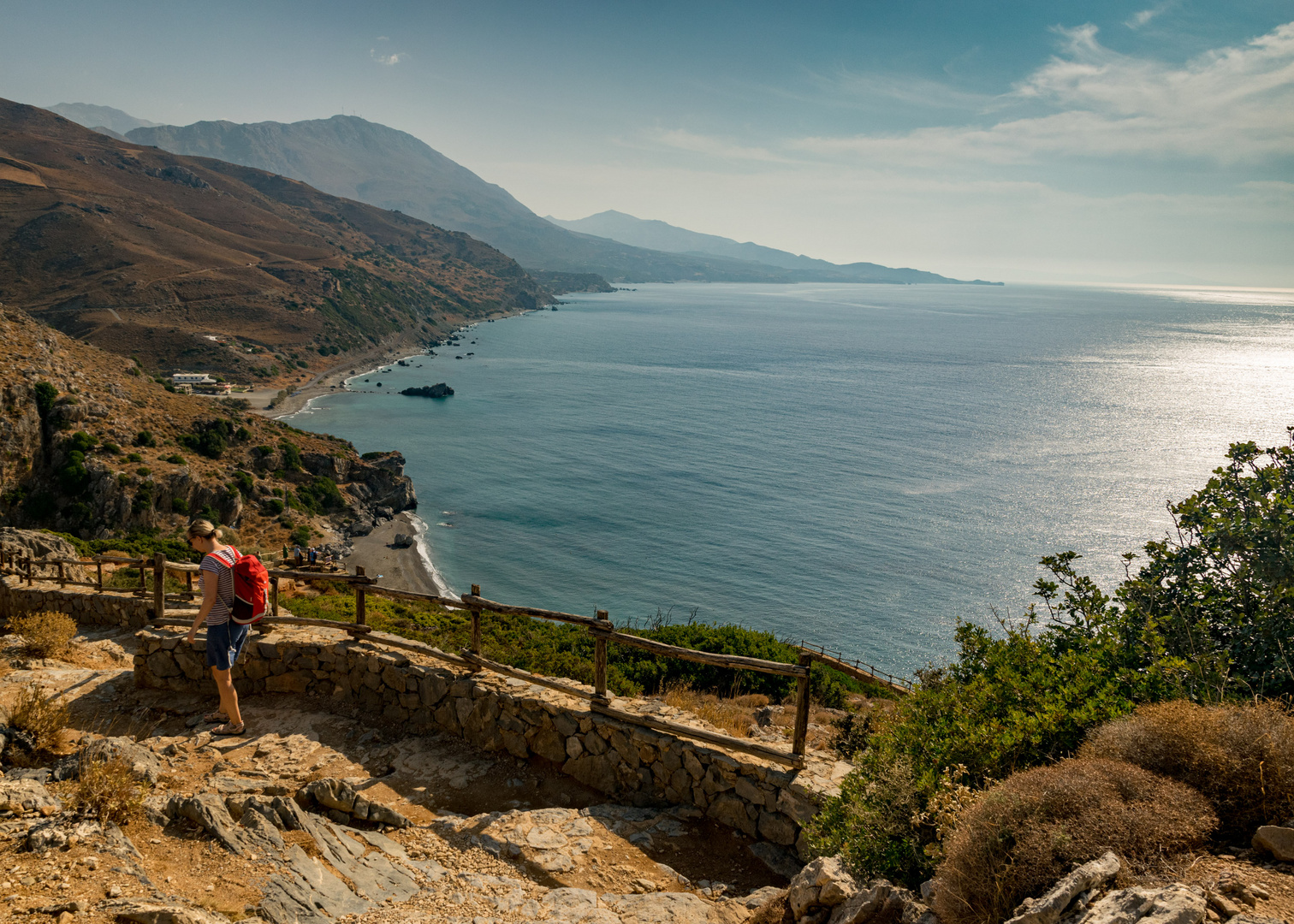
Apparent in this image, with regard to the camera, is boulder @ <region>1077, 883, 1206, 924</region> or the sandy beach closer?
boulder @ <region>1077, 883, 1206, 924</region>

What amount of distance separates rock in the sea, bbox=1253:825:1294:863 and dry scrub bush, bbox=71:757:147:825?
781cm

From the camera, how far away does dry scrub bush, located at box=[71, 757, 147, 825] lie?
537 cm

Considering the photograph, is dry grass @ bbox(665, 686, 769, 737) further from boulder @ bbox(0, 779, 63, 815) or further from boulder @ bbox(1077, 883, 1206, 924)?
boulder @ bbox(0, 779, 63, 815)

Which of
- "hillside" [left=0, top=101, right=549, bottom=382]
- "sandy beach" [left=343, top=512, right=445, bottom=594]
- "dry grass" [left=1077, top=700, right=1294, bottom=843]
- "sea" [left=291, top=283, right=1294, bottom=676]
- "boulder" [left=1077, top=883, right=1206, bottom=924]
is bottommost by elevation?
"sandy beach" [left=343, top=512, right=445, bottom=594]

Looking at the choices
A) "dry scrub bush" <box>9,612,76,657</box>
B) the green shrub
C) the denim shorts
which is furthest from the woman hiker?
the green shrub

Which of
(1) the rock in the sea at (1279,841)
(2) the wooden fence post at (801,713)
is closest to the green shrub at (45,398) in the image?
(2) the wooden fence post at (801,713)

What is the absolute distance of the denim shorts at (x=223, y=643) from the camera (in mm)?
8016

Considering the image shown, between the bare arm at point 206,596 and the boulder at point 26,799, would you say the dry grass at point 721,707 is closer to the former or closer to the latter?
the bare arm at point 206,596

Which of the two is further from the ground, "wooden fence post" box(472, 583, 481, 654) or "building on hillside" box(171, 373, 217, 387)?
"wooden fence post" box(472, 583, 481, 654)

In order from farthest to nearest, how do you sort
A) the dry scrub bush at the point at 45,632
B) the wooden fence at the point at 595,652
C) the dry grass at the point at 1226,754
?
the dry scrub bush at the point at 45,632, the wooden fence at the point at 595,652, the dry grass at the point at 1226,754

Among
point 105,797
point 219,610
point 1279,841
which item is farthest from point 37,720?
point 1279,841

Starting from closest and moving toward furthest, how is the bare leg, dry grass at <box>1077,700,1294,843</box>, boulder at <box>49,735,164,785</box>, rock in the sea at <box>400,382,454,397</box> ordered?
1. dry grass at <box>1077,700,1294,843</box>
2. boulder at <box>49,735,164,785</box>
3. the bare leg
4. rock in the sea at <box>400,382,454,397</box>

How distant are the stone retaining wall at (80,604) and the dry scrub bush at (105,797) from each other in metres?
8.67

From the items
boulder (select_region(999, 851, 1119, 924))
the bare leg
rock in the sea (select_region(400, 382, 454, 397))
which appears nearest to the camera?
boulder (select_region(999, 851, 1119, 924))
